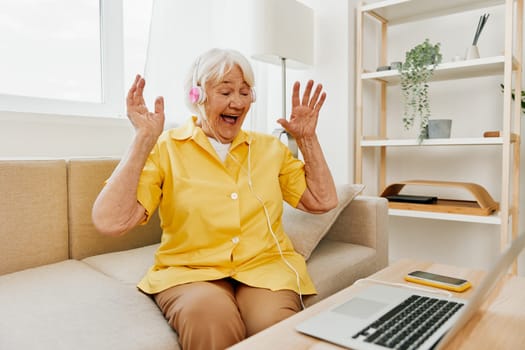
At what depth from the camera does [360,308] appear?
2.64ft

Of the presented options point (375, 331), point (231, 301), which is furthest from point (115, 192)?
point (375, 331)

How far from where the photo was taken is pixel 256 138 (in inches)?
56.2

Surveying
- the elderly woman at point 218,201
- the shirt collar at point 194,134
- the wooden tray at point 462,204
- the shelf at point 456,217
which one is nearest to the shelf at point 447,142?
the wooden tray at point 462,204

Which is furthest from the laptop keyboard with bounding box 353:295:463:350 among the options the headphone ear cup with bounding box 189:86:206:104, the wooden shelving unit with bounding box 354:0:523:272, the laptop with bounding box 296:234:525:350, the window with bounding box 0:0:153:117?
the window with bounding box 0:0:153:117

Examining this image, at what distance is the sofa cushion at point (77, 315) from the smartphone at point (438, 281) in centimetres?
60

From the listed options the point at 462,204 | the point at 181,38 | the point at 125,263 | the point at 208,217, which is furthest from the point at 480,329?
the point at 181,38

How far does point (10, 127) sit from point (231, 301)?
1.21 m

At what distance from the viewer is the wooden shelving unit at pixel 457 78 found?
196 cm

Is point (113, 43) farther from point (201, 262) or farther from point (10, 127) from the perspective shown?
point (201, 262)

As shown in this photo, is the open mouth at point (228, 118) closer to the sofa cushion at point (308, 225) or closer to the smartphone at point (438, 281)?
the sofa cushion at point (308, 225)

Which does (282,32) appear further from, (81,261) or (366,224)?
(81,261)

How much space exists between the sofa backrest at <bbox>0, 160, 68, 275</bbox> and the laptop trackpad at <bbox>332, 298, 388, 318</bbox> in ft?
3.61

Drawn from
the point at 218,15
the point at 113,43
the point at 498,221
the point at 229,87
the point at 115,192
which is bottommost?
the point at 498,221

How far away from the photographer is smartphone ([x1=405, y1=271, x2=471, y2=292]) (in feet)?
3.16
